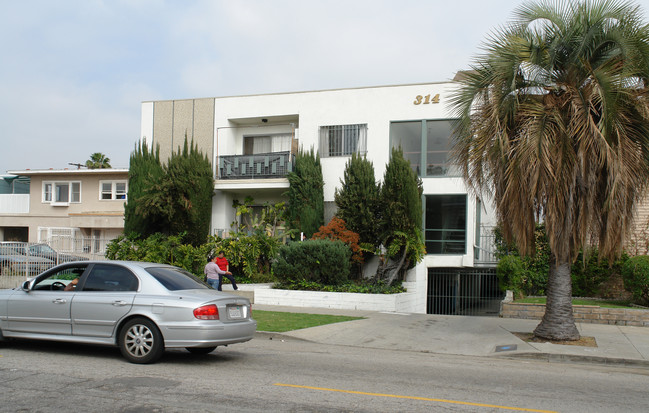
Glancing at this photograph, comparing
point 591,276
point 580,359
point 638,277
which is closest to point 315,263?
point 591,276

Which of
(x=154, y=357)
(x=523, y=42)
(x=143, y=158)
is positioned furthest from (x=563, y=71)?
(x=143, y=158)

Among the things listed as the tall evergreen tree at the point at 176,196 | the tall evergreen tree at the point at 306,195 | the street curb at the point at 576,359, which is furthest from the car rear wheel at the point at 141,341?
the tall evergreen tree at the point at 176,196

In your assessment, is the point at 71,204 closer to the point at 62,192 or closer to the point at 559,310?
the point at 62,192

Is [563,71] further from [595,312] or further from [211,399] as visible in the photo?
[211,399]

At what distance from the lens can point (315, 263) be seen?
17.9 metres

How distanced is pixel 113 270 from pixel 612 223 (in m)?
9.00

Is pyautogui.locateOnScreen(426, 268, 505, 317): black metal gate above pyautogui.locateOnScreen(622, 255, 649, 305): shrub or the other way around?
the other way around

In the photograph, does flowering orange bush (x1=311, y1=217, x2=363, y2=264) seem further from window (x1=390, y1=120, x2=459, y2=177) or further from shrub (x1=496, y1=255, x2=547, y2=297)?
shrub (x1=496, y1=255, x2=547, y2=297)

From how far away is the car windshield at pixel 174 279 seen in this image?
8.47 meters

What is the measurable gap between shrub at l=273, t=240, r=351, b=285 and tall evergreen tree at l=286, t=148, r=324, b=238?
2.54m

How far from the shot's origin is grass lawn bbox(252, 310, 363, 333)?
12820 mm

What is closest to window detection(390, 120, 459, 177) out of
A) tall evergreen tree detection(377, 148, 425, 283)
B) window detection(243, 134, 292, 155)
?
tall evergreen tree detection(377, 148, 425, 283)

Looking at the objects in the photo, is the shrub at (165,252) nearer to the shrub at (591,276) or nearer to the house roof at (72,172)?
the house roof at (72,172)

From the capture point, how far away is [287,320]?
14008 millimetres
